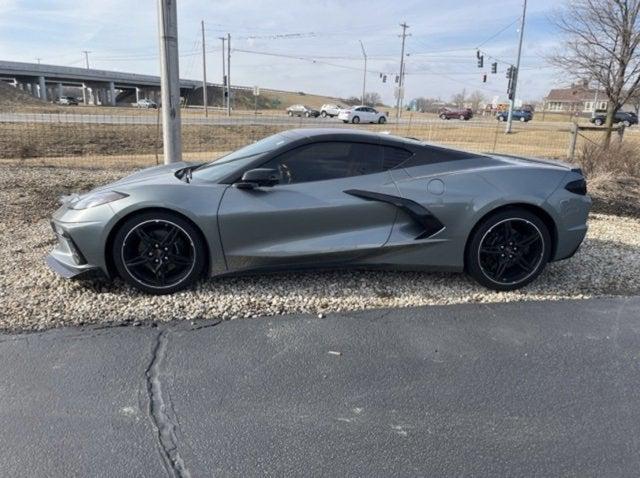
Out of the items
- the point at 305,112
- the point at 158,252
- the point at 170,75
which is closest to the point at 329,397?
the point at 158,252

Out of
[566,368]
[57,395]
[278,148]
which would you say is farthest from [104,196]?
[566,368]

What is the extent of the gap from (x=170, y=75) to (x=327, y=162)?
392 cm

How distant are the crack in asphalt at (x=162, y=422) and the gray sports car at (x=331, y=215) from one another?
0.96 metres

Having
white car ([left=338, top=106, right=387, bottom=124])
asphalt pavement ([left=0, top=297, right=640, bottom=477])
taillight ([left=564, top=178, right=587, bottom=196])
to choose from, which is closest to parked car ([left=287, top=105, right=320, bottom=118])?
white car ([left=338, top=106, right=387, bottom=124])

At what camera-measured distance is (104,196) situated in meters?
4.00

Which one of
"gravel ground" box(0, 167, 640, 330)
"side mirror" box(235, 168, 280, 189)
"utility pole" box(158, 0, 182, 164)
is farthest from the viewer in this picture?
"utility pole" box(158, 0, 182, 164)

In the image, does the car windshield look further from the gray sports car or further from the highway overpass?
the highway overpass

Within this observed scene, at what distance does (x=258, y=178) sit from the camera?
394cm

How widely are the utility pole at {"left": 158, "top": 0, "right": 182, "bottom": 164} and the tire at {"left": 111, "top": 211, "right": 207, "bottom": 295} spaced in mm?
3698

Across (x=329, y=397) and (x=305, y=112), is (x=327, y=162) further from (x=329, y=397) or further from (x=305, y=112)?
(x=305, y=112)

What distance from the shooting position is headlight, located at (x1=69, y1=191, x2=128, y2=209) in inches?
156

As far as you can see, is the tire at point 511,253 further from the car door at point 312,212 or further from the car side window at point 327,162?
the car side window at point 327,162

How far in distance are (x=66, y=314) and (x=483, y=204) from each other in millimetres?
3228

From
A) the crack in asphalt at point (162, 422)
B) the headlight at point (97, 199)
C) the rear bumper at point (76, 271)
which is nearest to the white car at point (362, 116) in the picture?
the headlight at point (97, 199)
